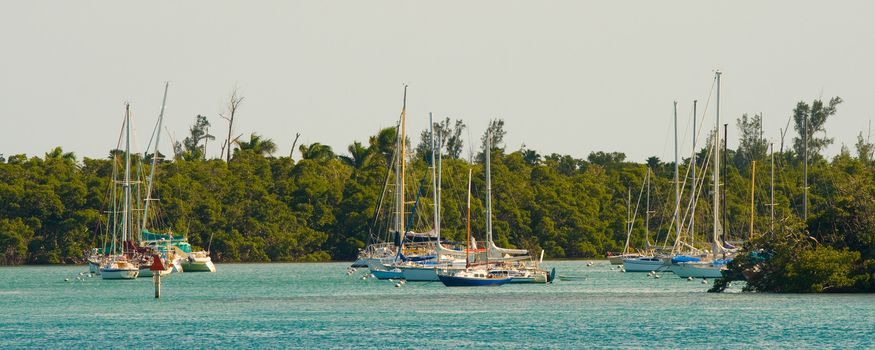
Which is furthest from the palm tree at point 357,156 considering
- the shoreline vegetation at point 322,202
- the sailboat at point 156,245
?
the sailboat at point 156,245

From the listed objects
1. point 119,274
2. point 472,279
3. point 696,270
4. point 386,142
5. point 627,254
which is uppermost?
point 386,142

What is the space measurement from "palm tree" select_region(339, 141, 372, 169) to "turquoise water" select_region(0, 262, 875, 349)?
182 ft

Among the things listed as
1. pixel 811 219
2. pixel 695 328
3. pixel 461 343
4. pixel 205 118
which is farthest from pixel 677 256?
pixel 205 118

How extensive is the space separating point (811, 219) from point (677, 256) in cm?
2635

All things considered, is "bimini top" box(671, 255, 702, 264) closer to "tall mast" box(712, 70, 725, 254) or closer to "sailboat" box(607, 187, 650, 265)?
"tall mast" box(712, 70, 725, 254)

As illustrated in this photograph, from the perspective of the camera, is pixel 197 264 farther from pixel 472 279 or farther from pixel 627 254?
pixel 472 279

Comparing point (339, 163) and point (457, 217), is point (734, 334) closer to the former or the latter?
point (457, 217)

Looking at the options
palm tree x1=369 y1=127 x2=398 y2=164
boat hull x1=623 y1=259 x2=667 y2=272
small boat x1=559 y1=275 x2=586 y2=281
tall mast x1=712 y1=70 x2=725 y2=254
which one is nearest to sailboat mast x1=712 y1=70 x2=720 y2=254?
tall mast x1=712 y1=70 x2=725 y2=254

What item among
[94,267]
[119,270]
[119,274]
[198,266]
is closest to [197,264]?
[198,266]

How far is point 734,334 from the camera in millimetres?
61625

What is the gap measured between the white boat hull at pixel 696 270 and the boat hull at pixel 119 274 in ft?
123

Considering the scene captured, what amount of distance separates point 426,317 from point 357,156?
9037cm

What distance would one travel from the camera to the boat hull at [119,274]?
370 feet

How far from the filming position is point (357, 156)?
529 ft
